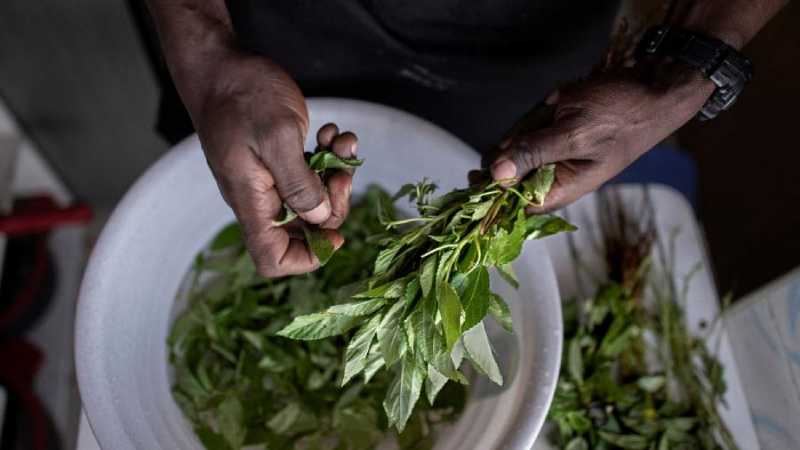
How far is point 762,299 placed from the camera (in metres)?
0.96

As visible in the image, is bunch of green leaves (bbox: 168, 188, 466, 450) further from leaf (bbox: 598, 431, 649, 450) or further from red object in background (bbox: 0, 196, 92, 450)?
red object in background (bbox: 0, 196, 92, 450)

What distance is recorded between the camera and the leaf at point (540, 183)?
27.3 inches

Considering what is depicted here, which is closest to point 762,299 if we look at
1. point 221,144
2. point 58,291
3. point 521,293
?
point 521,293

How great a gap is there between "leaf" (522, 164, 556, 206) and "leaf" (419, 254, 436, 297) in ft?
0.36

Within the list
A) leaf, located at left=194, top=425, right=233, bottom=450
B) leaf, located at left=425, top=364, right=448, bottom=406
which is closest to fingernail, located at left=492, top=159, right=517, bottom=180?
leaf, located at left=425, top=364, right=448, bottom=406

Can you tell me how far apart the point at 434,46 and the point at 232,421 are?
513 millimetres

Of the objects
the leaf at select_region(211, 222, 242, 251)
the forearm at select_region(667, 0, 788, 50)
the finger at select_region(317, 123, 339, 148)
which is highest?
the forearm at select_region(667, 0, 788, 50)

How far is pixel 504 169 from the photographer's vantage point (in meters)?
0.67

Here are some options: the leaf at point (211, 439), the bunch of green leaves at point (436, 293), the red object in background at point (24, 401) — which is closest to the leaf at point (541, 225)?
the bunch of green leaves at point (436, 293)

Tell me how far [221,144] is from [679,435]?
67 cm

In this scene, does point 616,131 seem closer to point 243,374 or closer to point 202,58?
point 202,58

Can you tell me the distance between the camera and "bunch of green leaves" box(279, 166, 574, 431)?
694mm

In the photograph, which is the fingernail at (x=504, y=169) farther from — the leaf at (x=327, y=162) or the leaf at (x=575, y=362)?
the leaf at (x=575, y=362)

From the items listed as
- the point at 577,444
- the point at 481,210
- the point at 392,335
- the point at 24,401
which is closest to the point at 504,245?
the point at 481,210
